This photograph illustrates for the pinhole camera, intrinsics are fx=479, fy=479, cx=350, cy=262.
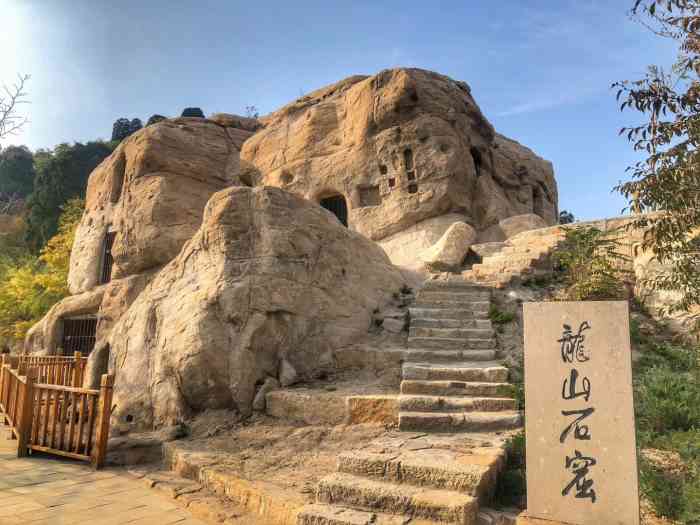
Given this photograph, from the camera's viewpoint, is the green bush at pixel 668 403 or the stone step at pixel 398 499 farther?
the green bush at pixel 668 403

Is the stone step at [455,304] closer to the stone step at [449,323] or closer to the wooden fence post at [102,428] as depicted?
the stone step at [449,323]

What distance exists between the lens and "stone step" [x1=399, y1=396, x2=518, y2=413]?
15.4ft

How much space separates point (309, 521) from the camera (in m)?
3.11

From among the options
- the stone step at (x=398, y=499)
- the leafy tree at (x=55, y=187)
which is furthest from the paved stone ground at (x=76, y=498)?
the leafy tree at (x=55, y=187)

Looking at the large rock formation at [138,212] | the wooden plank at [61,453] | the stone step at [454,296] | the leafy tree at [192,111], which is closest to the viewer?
the wooden plank at [61,453]

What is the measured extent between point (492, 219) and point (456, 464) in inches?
463

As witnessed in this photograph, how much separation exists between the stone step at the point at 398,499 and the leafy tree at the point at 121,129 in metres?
38.1

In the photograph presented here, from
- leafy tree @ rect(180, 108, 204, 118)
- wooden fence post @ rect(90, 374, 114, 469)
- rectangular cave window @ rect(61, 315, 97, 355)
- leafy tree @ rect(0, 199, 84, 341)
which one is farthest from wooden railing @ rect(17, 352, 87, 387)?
leafy tree @ rect(180, 108, 204, 118)

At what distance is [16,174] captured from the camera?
37375 millimetres

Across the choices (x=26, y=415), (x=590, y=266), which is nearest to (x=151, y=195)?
(x=26, y=415)

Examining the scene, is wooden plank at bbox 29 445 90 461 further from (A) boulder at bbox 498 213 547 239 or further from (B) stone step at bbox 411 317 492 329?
(A) boulder at bbox 498 213 547 239

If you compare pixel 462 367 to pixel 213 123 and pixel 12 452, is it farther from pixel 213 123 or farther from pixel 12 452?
pixel 213 123

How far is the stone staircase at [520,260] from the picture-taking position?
321 inches

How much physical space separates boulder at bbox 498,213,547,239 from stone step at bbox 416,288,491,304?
566 cm
